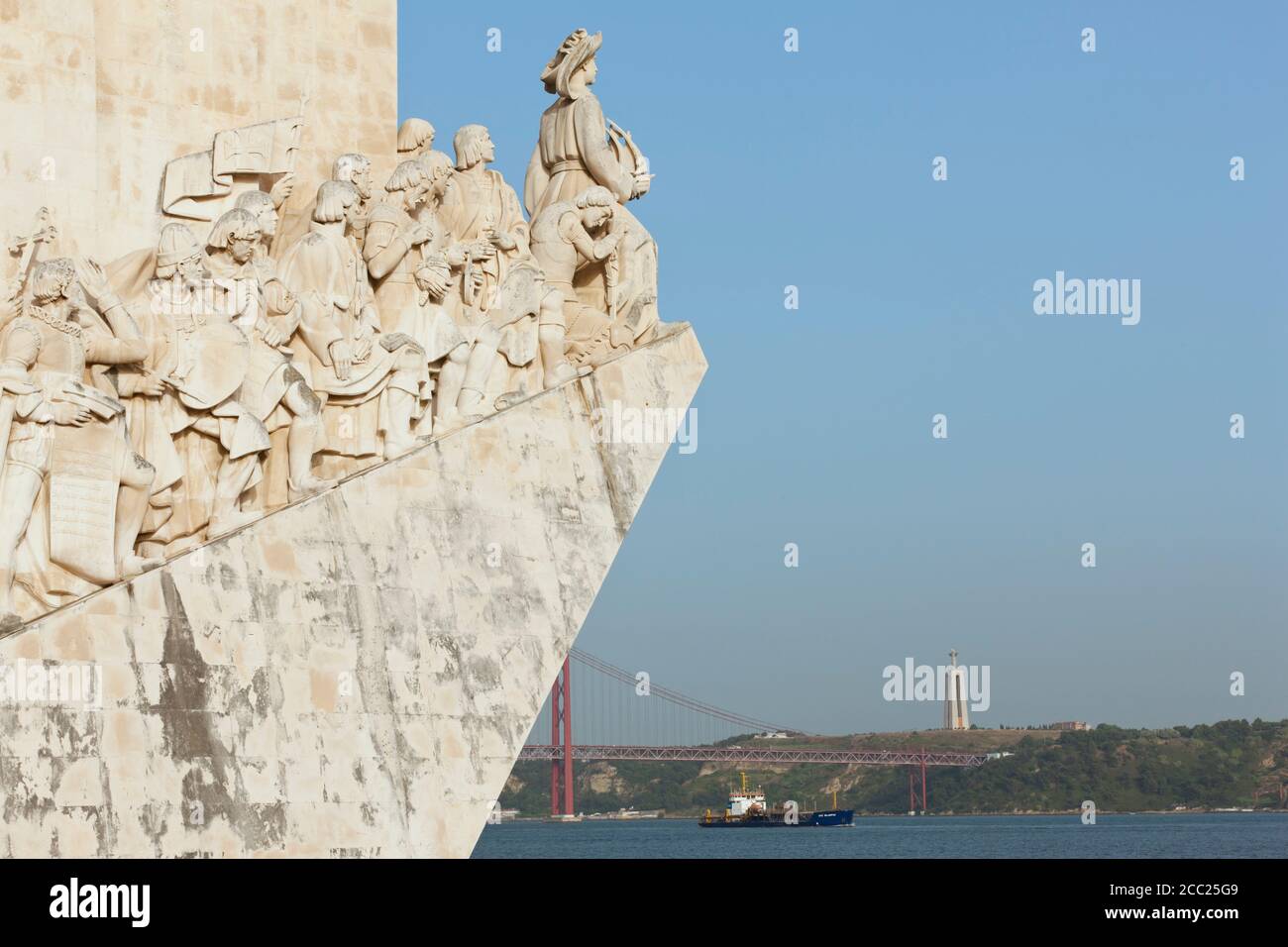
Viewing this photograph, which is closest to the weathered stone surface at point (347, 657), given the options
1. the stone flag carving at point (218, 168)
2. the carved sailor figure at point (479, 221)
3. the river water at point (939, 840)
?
the carved sailor figure at point (479, 221)

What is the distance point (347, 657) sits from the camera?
11.8 m

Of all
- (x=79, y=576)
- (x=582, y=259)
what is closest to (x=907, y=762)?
(x=582, y=259)

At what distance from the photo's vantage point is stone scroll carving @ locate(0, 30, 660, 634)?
1091 centimetres

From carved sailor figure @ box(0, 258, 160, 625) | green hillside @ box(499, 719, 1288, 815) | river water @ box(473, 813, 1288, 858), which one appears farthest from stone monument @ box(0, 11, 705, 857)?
green hillside @ box(499, 719, 1288, 815)

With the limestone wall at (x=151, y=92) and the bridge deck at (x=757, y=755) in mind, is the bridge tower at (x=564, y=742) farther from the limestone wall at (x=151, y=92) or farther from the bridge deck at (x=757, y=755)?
the limestone wall at (x=151, y=92)

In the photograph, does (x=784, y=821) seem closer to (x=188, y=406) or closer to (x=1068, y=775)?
(x=1068, y=775)

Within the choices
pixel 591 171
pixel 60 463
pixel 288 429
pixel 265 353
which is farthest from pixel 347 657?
pixel 591 171

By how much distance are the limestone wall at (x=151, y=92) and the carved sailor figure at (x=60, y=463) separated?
2.86ft

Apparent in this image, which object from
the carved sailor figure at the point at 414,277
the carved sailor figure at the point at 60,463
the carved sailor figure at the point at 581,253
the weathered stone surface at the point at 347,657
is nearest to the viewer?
the weathered stone surface at the point at 347,657

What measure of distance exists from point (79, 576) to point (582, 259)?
4.56m

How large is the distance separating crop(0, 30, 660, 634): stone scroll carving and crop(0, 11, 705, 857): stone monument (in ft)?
0.06

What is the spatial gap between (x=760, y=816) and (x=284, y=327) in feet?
108

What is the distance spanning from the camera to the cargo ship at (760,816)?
44.0 m

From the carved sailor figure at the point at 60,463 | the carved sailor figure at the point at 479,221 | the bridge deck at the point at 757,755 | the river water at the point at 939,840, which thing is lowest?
the river water at the point at 939,840
